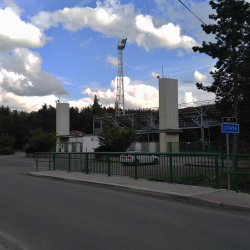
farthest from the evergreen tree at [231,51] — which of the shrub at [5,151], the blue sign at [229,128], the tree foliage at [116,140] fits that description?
the shrub at [5,151]

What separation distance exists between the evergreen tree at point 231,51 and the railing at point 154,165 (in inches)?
302

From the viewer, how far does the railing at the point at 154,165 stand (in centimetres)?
1062

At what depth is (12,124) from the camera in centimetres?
8131

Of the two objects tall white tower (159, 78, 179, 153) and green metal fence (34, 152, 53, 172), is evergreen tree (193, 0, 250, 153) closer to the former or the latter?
green metal fence (34, 152, 53, 172)

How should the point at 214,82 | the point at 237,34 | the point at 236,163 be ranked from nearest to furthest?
the point at 236,163, the point at 237,34, the point at 214,82

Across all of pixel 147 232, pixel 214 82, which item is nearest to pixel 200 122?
pixel 214 82

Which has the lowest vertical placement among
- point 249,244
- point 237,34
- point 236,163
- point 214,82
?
point 249,244

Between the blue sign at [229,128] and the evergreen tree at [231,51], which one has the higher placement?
the evergreen tree at [231,51]

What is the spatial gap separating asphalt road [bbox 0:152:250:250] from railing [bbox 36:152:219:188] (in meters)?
2.22

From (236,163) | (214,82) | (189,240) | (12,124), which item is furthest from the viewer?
(12,124)

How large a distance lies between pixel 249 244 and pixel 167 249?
1.52 metres

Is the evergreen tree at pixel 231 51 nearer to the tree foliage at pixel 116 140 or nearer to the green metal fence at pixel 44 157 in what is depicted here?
the green metal fence at pixel 44 157

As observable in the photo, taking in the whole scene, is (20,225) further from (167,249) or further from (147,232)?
(167,249)

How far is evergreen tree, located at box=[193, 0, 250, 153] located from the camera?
59.3 feet
